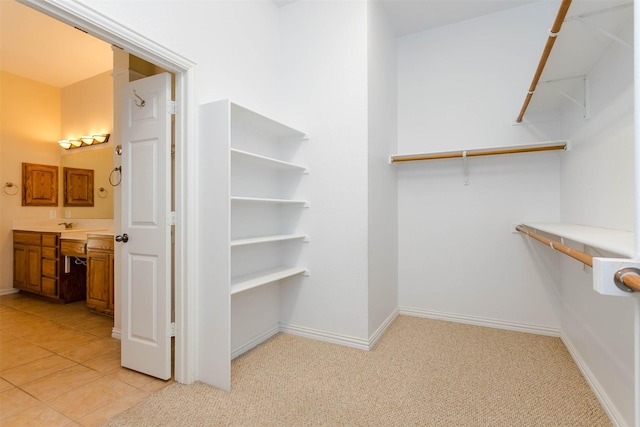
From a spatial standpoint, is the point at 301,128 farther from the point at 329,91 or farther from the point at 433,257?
the point at 433,257

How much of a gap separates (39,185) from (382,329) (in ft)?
16.8

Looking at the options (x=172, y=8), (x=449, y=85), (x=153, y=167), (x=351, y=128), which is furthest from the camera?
(x=449, y=85)

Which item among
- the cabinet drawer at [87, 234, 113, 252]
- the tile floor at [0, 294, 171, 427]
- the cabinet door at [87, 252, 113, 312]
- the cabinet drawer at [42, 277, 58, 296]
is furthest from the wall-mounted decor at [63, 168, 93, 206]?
the tile floor at [0, 294, 171, 427]

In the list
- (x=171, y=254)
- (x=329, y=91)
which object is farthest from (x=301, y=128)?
(x=171, y=254)

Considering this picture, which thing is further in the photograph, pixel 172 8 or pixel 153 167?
pixel 153 167

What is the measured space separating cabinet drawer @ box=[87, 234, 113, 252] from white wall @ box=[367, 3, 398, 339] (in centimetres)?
254

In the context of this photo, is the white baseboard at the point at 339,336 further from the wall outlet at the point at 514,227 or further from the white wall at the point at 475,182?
the wall outlet at the point at 514,227

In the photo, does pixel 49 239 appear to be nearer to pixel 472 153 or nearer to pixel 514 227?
pixel 472 153

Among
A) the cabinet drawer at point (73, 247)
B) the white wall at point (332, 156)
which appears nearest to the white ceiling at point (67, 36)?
the white wall at point (332, 156)

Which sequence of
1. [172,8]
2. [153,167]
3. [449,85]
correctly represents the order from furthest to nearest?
[449,85] < [153,167] < [172,8]

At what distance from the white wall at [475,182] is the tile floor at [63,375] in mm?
2537

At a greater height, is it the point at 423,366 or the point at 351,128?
the point at 351,128

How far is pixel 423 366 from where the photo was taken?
221 cm

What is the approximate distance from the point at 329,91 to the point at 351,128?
41 cm
